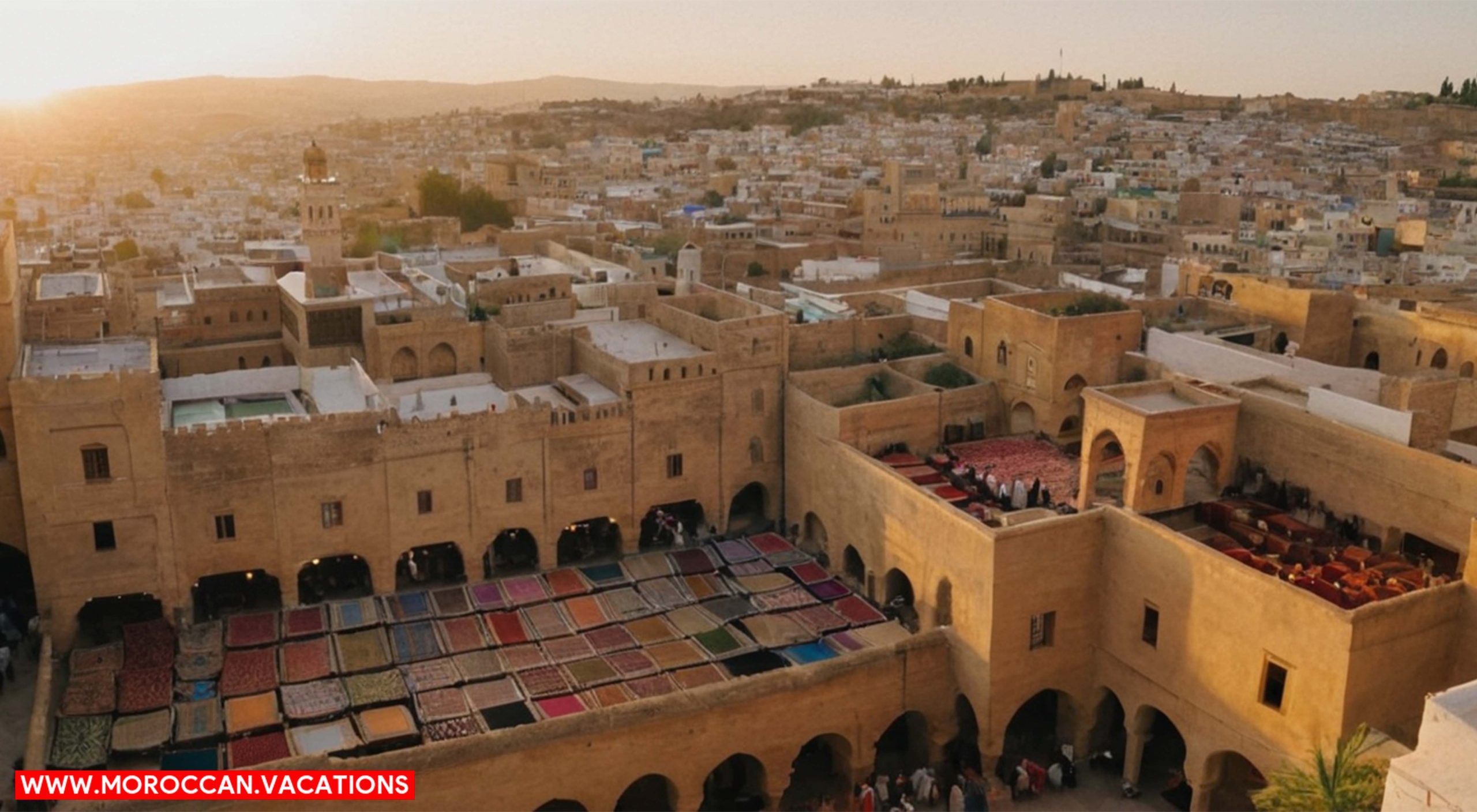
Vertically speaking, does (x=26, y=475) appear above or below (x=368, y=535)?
above

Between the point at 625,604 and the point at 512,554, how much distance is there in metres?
3.82

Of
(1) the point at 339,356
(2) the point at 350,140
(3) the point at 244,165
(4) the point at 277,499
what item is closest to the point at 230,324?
(1) the point at 339,356

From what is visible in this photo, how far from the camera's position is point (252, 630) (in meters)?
20.3

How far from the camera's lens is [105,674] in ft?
60.1

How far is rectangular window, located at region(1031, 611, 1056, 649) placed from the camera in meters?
19.0

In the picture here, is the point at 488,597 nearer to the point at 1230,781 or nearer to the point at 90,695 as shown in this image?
the point at 90,695

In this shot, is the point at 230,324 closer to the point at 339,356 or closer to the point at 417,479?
the point at 339,356

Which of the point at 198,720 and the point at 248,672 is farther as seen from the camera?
the point at 248,672

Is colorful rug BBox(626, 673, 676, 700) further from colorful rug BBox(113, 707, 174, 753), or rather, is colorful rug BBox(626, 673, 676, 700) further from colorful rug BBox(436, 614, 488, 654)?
colorful rug BBox(113, 707, 174, 753)

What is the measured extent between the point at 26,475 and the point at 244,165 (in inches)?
4994

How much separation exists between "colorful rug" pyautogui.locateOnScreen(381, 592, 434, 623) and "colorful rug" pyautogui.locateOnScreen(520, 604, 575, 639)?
1722mm

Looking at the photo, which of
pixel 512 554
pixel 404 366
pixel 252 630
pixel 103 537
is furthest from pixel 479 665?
pixel 404 366

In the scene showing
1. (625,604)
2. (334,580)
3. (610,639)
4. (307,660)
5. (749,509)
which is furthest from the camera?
(749,509)

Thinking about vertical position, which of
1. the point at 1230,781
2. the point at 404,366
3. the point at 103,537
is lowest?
the point at 1230,781
